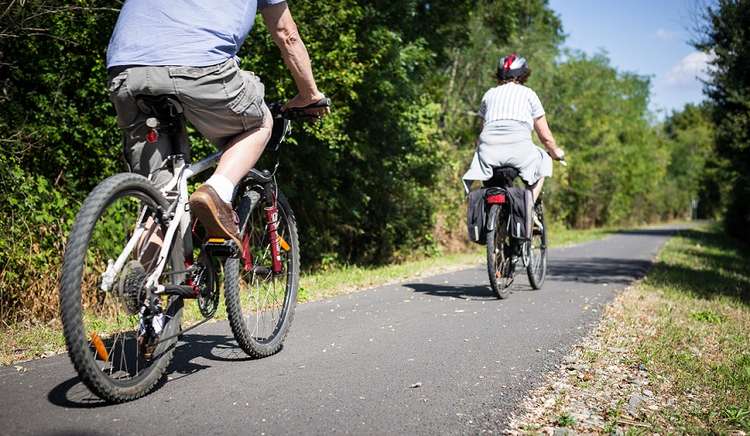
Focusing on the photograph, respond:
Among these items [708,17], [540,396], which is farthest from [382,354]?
[708,17]

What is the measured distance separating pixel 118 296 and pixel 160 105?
916mm

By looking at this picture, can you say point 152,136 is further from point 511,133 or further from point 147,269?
point 511,133

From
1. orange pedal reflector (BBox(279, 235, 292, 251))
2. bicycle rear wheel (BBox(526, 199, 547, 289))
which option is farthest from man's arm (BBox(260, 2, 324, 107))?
bicycle rear wheel (BBox(526, 199, 547, 289))

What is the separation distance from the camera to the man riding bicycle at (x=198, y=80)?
301 cm

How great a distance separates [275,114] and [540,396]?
6.85 feet

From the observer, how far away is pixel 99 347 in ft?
8.87

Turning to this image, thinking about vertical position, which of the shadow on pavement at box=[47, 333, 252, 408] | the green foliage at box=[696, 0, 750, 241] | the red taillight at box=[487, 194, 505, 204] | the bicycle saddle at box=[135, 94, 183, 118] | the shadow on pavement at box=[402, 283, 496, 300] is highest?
the green foliage at box=[696, 0, 750, 241]

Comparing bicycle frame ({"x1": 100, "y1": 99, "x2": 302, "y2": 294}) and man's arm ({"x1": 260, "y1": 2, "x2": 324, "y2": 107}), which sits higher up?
man's arm ({"x1": 260, "y1": 2, "x2": 324, "y2": 107})

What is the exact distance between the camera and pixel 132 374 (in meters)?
2.98

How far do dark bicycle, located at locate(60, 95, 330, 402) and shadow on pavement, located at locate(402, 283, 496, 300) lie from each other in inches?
128

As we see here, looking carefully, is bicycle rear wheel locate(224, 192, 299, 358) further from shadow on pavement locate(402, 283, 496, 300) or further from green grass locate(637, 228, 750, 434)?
shadow on pavement locate(402, 283, 496, 300)

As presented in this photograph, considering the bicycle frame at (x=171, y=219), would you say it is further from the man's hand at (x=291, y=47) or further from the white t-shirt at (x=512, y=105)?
the white t-shirt at (x=512, y=105)

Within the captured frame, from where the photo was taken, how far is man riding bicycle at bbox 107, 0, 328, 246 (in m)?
3.01

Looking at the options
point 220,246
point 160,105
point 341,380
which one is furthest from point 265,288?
point 160,105
